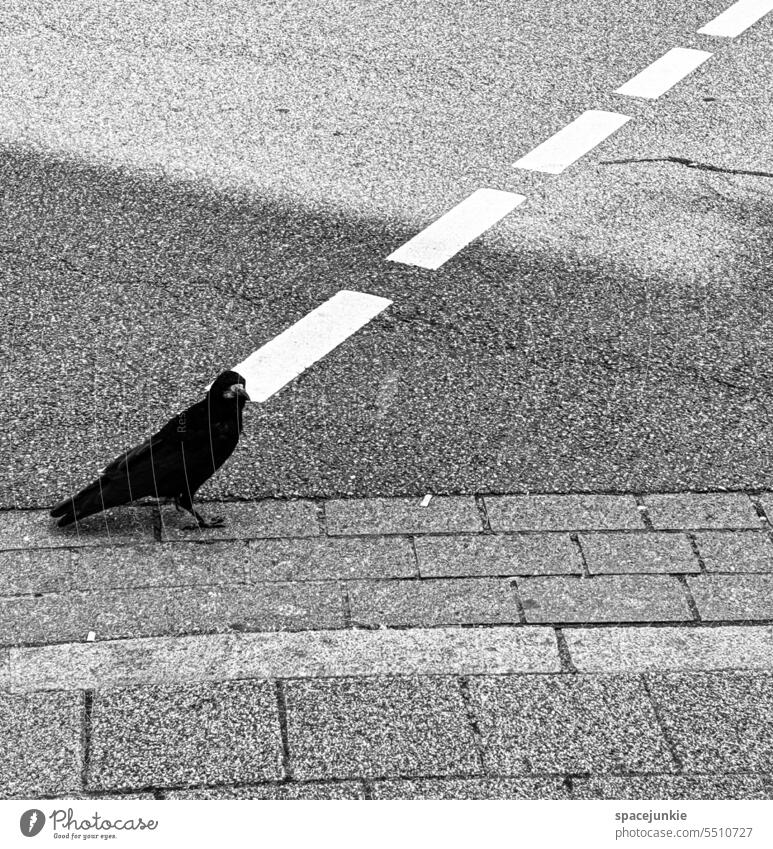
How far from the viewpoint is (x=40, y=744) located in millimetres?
3572

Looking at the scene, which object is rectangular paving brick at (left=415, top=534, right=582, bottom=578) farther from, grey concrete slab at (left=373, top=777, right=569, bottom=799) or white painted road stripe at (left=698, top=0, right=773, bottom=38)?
white painted road stripe at (left=698, top=0, right=773, bottom=38)

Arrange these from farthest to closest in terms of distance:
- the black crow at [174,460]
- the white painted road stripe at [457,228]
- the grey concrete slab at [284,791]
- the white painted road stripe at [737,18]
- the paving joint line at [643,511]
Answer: the white painted road stripe at [737,18], the white painted road stripe at [457,228], the paving joint line at [643,511], the black crow at [174,460], the grey concrete slab at [284,791]

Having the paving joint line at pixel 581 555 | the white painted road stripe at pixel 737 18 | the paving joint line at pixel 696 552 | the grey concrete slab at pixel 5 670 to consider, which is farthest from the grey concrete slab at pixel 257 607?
the white painted road stripe at pixel 737 18

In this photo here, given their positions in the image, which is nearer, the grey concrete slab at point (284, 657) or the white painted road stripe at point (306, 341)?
the grey concrete slab at point (284, 657)

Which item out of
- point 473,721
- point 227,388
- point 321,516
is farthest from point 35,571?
point 473,721

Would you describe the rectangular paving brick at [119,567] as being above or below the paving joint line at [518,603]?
above

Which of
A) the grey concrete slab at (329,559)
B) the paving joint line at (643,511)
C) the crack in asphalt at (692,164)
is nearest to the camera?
the grey concrete slab at (329,559)

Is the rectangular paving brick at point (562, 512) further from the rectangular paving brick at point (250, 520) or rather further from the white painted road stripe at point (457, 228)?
the white painted road stripe at point (457, 228)

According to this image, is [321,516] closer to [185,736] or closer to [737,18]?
[185,736]

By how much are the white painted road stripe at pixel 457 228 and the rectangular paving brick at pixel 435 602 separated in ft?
8.39

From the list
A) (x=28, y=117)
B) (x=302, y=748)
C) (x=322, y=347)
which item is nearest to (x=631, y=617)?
(x=302, y=748)

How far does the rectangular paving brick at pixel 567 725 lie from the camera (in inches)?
143

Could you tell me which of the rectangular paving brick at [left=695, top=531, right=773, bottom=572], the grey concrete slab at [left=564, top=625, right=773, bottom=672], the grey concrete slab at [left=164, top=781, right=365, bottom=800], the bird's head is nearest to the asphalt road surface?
the rectangular paving brick at [left=695, top=531, right=773, bottom=572]

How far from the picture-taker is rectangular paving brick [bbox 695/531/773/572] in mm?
4453
